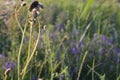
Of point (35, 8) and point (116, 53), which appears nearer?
point (35, 8)

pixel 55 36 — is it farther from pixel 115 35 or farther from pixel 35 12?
pixel 35 12

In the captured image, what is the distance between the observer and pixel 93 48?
2742mm

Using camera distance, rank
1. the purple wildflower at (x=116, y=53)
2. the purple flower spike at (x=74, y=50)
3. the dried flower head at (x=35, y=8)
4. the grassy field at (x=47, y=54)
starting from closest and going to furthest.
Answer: the dried flower head at (x=35, y=8) → the grassy field at (x=47, y=54) → the purple flower spike at (x=74, y=50) → the purple wildflower at (x=116, y=53)

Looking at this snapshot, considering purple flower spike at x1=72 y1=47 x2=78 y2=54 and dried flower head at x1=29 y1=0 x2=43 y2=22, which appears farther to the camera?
purple flower spike at x1=72 y1=47 x2=78 y2=54

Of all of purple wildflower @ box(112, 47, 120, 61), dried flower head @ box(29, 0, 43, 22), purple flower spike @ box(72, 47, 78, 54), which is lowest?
purple wildflower @ box(112, 47, 120, 61)

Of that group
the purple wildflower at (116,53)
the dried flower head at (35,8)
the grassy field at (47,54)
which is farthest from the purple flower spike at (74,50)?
the dried flower head at (35,8)

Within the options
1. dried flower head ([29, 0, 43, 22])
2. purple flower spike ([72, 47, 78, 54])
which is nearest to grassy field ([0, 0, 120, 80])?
purple flower spike ([72, 47, 78, 54])

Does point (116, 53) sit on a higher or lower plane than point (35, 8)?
lower

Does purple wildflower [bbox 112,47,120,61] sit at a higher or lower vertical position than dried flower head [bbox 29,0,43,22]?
lower

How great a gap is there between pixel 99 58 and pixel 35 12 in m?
0.99

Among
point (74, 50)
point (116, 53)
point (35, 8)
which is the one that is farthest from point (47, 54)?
point (116, 53)

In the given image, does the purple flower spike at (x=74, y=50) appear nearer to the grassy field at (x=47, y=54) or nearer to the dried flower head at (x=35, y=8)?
the grassy field at (x=47, y=54)

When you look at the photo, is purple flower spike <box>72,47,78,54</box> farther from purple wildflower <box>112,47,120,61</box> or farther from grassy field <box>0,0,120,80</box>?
purple wildflower <box>112,47,120,61</box>

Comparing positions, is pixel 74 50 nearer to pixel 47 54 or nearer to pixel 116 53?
pixel 116 53
